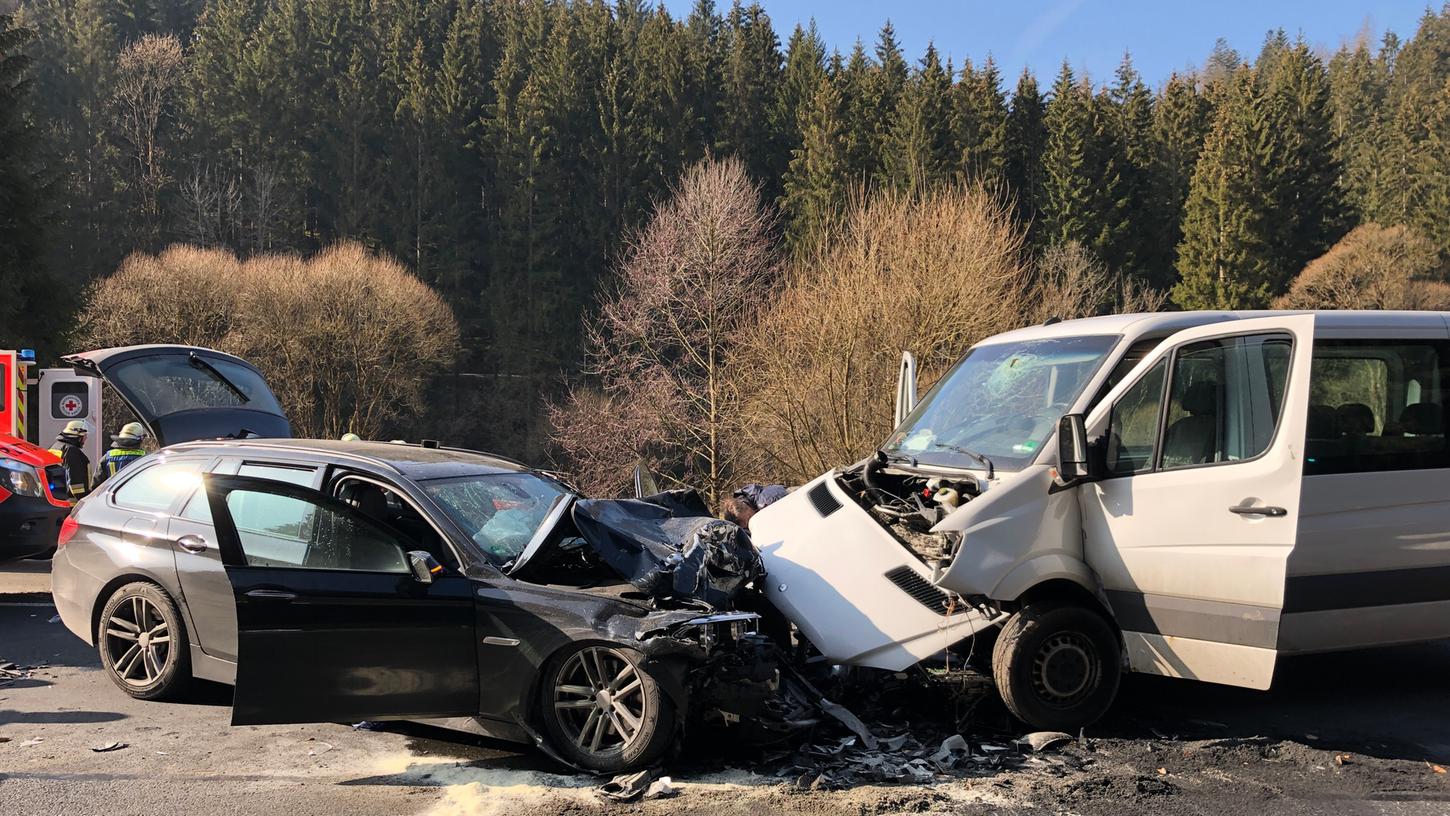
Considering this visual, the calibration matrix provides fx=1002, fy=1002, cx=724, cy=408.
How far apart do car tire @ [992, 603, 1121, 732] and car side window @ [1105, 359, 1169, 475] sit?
0.90 meters

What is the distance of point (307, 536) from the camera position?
5.34 m

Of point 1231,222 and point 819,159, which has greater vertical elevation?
point 819,159

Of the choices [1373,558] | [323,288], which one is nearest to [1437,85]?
[323,288]

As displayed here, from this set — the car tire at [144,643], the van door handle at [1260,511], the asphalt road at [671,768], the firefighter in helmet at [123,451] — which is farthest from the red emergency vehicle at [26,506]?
the van door handle at [1260,511]

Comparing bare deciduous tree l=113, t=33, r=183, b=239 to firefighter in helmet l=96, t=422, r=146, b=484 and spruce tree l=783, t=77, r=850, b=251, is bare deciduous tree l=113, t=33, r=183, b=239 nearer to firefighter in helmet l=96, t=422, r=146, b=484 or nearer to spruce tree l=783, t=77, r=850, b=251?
spruce tree l=783, t=77, r=850, b=251

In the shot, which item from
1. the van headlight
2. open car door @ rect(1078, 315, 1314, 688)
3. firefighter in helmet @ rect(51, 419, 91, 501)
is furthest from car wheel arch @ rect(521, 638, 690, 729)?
firefighter in helmet @ rect(51, 419, 91, 501)

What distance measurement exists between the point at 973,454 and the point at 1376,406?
2.30m

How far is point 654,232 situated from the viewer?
135ft

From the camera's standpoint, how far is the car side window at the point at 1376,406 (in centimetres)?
566

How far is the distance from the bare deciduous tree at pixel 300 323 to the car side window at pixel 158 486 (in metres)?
39.8

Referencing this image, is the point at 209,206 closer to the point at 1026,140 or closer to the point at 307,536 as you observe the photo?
the point at 1026,140

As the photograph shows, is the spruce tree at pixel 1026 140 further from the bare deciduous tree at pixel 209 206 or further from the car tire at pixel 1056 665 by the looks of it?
the car tire at pixel 1056 665

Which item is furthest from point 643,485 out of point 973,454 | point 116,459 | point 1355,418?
point 116,459

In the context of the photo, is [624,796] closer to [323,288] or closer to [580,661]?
[580,661]
